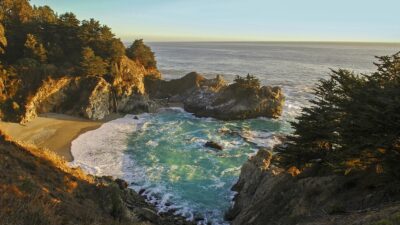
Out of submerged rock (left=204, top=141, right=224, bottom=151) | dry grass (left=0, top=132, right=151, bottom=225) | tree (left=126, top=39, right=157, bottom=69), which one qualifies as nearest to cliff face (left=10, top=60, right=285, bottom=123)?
tree (left=126, top=39, right=157, bottom=69)

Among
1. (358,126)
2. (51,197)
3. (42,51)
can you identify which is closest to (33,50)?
(42,51)

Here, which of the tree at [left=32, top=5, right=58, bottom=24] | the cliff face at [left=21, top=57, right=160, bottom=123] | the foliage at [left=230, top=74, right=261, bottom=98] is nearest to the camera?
the cliff face at [left=21, top=57, right=160, bottom=123]

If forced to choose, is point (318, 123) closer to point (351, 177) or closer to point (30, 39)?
point (351, 177)

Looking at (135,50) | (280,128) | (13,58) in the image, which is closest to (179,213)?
(280,128)

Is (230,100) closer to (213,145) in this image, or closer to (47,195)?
(213,145)

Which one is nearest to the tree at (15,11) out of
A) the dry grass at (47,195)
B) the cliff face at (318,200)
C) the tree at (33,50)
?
the tree at (33,50)

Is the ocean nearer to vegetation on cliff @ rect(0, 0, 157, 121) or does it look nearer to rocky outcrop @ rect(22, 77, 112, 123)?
rocky outcrop @ rect(22, 77, 112, 123)
